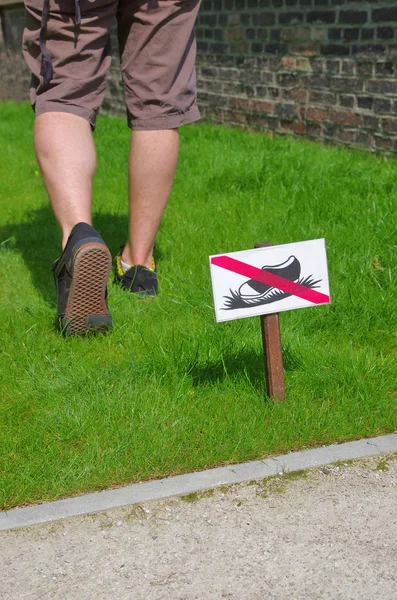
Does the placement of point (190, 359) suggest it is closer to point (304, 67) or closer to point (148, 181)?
point (148, 181)

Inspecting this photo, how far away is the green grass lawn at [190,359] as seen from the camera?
2.55 metres

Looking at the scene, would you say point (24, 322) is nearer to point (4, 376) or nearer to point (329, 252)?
point (4, 376)

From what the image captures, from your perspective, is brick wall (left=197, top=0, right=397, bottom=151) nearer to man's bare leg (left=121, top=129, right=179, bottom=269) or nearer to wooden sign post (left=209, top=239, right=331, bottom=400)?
man's bare leg (left=121, top=129, right=179, bottom=269)

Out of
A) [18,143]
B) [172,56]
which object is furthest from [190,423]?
[18,143]

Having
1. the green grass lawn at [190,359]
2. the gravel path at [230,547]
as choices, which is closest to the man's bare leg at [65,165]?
the green grass lawn at [190,359]

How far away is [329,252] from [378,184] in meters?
1.49

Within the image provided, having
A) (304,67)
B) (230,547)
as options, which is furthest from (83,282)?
(304,67)

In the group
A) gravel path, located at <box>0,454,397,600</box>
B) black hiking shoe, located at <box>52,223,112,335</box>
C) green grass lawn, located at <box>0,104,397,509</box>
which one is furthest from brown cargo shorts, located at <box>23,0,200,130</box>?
gravel path, located at <box>0,454,397,600</box>

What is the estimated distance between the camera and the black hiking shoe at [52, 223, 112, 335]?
3.06 metres

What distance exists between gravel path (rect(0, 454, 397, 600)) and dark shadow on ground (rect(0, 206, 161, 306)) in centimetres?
168

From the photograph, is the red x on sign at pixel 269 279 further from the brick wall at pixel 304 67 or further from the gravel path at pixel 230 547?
the brick wall at pixel 304 67

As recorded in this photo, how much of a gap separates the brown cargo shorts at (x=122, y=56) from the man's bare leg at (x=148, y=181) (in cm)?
6

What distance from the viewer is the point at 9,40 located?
1566cm

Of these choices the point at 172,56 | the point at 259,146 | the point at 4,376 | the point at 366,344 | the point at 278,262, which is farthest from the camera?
the point at 259,146
